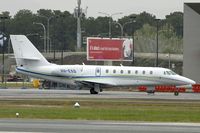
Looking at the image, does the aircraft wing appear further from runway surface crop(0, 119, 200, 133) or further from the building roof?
runway surface crop(0, 119, 200, 133)

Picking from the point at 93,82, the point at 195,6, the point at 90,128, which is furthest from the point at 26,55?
the point at 90,128

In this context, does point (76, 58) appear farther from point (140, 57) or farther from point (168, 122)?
point (168, 122)

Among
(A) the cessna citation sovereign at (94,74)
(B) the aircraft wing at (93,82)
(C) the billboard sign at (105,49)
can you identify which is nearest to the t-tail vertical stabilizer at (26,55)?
(A) the cessna citation sovereign at (94,74)

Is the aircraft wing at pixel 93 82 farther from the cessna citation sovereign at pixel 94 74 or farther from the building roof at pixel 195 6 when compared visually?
the building roof at pixel 195 6

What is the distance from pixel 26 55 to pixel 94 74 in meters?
A: 7.03

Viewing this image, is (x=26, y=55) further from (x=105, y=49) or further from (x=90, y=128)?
(x=90, y=128)

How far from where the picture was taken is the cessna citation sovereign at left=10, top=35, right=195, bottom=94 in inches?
2603

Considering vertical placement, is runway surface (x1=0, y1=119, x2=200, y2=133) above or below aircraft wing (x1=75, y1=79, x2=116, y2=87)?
below

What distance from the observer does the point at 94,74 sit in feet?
221

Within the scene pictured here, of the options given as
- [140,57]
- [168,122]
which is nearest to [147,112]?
[168,122]

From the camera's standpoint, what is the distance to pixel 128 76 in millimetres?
67125

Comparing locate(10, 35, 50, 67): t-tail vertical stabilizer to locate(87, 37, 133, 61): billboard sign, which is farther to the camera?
locate(87, 37, 133, 61): billboard sign

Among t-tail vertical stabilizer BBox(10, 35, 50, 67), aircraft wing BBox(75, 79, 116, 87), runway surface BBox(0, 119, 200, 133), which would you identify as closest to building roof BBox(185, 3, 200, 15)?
aircraft wing BBox(75, 79, 116, 87)

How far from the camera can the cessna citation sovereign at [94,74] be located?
217ft
